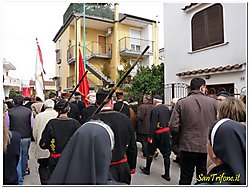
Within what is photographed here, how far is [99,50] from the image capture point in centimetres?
2055

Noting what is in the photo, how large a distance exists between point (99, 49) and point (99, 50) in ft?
0.31

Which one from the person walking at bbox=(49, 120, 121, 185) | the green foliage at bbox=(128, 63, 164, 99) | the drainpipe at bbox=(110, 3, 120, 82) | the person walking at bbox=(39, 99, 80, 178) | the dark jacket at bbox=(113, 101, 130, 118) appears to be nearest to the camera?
the person walking at bbox=(49, 120, 121, 185)

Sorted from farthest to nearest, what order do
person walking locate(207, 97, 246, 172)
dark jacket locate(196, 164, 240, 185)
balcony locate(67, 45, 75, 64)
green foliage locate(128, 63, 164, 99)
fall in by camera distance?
balcony locate(67, 45, 75, 64), green foliage locate(128, 63, 164, 99), person walking locate(207, 97, 246, 172), dark jacket locate(196, 164, 240, 185)

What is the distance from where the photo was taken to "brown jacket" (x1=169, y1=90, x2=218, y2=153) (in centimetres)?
372

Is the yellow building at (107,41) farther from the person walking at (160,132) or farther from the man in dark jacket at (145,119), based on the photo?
the person walking at (160,132)

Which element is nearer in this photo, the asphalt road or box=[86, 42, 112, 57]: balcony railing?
the asphalt road

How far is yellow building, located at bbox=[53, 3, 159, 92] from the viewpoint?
18.9 m

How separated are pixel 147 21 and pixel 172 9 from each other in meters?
9.57

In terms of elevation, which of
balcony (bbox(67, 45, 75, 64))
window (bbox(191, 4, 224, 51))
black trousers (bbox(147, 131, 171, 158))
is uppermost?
balcony (bbox(67, 45, 75, 64))

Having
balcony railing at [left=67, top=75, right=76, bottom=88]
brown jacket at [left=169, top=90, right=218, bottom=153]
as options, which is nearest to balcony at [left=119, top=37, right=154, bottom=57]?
balcony railing at [left=67, top=75, right=76, bottom=88]

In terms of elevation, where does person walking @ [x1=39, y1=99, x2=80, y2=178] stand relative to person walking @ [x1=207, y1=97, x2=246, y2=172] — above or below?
below

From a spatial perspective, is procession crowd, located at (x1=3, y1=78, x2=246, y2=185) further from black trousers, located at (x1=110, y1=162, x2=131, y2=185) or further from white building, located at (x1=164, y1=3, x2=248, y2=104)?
white building, located at (x1=164, y1=3, x2=248, y2=104)

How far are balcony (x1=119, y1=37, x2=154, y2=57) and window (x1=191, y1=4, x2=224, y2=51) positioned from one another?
384 inches

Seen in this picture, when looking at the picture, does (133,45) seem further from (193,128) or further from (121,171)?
(121,171)
